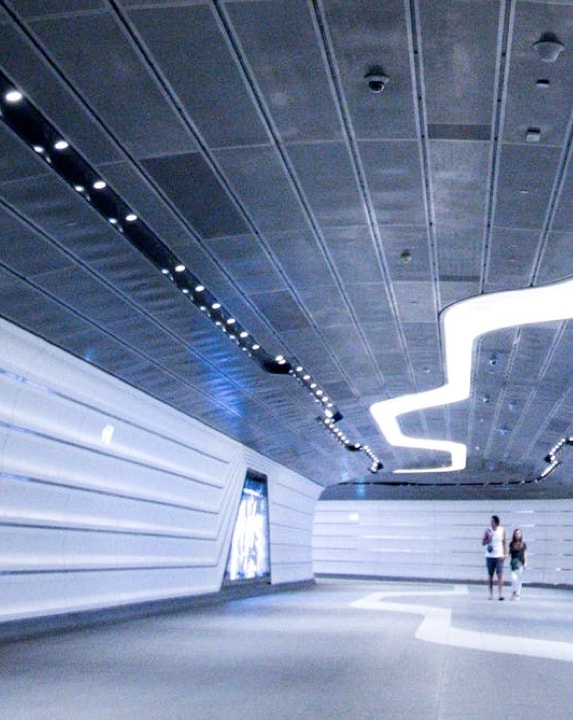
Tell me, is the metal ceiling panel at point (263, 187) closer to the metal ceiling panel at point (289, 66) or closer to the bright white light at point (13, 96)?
the metal ceiling panel at point (289, 66)

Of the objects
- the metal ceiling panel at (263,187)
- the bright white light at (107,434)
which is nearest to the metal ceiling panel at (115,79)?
the metal ceiling panel at (263,187)

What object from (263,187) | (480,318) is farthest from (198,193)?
(480,318)

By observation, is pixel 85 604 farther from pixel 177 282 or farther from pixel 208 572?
pixel 208 572

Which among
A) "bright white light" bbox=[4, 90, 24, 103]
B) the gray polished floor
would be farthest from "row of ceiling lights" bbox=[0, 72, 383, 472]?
the gray polished floor

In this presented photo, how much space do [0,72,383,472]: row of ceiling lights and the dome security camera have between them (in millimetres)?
3074

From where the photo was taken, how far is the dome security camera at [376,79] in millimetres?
9133

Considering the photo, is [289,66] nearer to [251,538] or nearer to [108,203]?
Answer: [108,203]

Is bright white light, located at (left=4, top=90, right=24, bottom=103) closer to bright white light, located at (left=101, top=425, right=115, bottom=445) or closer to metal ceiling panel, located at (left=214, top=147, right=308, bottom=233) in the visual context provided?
metal ceiling panel, located at (left=214, top=147, right=308, bottom=233)

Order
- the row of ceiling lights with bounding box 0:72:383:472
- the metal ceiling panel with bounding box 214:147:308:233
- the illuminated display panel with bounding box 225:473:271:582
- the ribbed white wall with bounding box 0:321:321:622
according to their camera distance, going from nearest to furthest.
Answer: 1. the row of ceiling lights with bounding box 0:72:383:472
2. the metal ceiling panel with bounding box 214:147:308:233
3. the ribbed white wall with bounding box 0:321:321:622
4. the illuminated display panel with bounding box 225:473:271:582

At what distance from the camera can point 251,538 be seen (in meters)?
35.1

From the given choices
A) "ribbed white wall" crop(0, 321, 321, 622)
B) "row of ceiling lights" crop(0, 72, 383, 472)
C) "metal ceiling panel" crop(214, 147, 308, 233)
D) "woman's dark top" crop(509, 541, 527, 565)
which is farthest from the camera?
"woman's dark top" crop(509, 541, 527, 565)

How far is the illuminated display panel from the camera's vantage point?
32844 mm

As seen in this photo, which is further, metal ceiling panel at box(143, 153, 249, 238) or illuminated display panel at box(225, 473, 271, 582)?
illuminated display panel at box(225, 473, 271, 582)

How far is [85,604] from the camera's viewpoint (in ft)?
64.1
